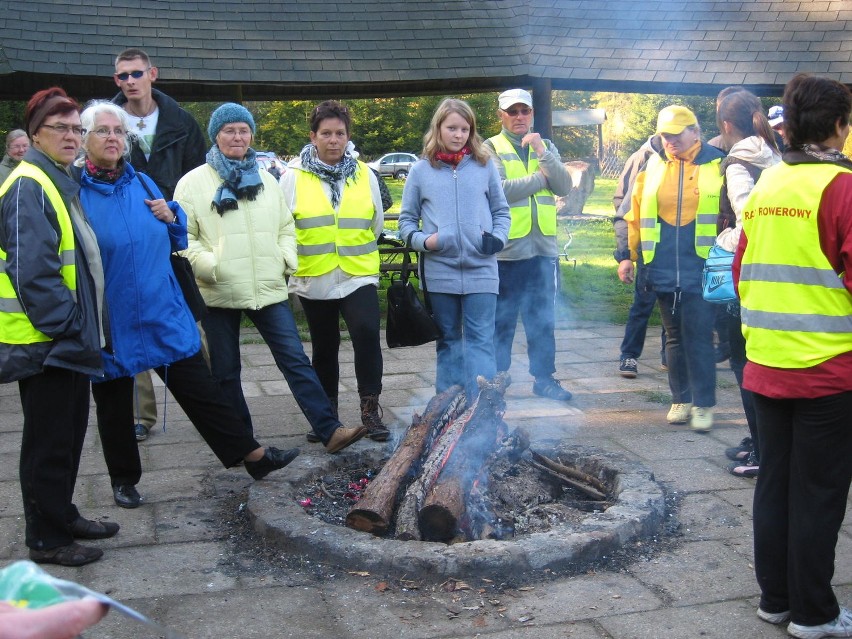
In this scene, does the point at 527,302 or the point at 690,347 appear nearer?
the point at 690,347

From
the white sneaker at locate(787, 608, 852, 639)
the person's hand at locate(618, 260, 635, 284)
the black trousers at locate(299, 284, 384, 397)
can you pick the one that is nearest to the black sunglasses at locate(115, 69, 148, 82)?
the black trousers at locate(299, 284, 384, 397)

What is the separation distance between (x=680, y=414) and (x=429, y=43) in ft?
25.0

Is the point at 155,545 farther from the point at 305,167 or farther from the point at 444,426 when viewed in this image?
the point at 305,167

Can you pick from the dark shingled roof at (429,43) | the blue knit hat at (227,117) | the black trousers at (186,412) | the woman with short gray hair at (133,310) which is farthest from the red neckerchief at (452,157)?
the dark shingled roof at (429,43)

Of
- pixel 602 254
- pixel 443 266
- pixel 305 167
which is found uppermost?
pixel 305 167

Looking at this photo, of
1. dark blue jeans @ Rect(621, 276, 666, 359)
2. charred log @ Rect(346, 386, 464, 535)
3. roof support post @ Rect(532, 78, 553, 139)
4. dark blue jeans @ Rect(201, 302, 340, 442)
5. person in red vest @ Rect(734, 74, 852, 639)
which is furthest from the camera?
roof support post @ Rect(532, 78, 553, 139)

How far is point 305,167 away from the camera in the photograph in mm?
5676

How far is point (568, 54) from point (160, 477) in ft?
27.9

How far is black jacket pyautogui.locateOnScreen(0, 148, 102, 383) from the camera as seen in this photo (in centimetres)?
391

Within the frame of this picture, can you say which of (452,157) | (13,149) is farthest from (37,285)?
(13,149)

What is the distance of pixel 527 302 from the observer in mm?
6863

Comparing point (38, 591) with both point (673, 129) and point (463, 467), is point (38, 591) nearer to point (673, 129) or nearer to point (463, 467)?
point (463, 467)

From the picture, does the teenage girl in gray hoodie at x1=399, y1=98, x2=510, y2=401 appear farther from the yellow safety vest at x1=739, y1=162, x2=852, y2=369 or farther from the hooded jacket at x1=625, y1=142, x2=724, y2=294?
the yellow safety vest at x1=739, y1=162, x2=852, y2=369

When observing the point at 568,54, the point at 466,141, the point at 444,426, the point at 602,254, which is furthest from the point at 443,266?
the point at 602,254
